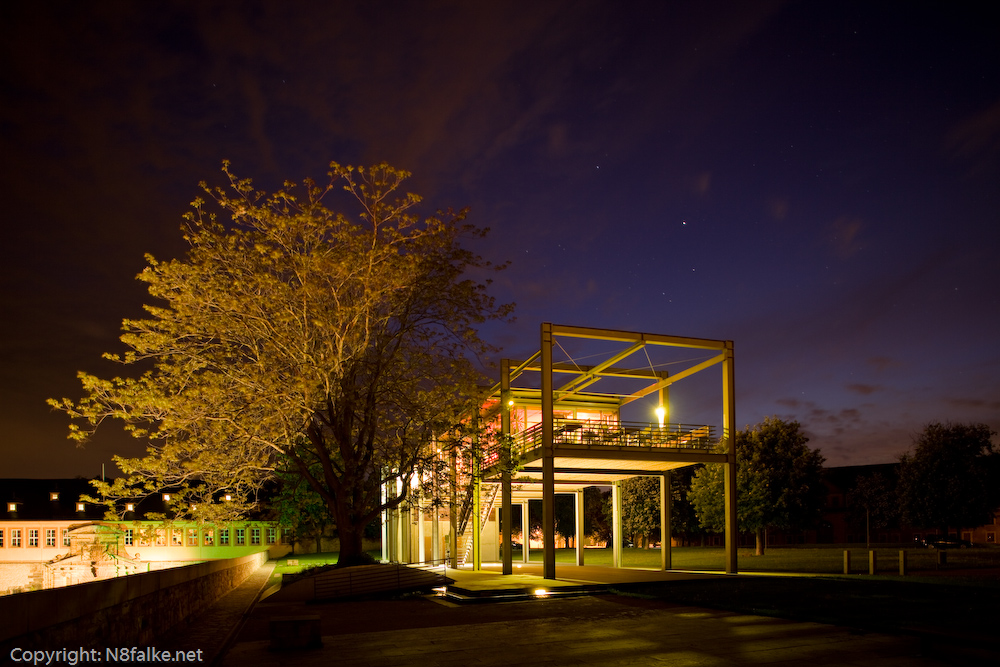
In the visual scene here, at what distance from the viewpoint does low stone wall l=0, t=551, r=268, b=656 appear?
5.61 m

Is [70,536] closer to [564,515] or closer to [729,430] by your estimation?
[564,515]

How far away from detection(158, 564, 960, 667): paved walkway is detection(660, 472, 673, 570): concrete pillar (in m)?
9.74

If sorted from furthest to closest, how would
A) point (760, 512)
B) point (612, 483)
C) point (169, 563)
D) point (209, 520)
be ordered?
point (169, 563)
point (760, 512)
point (612, 483)
point (209, 520)

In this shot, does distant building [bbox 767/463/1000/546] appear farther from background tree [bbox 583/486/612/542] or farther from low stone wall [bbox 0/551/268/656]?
low stone wall [bbox 0/551/268/656]

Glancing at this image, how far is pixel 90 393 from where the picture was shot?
701 inches

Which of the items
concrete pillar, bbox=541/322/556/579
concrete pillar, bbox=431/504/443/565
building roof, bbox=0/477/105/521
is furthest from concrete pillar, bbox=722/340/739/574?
building roof, bbox=0/477/105/521

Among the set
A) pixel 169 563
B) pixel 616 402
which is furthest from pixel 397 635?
pixel 169 563

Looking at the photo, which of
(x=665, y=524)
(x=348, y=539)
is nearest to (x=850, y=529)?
(x=665, y=524)

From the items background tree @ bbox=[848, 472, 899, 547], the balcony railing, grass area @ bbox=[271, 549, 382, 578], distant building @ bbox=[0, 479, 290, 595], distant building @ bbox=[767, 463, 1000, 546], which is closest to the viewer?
the balcony railing

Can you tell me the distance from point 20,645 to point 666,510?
22161mm

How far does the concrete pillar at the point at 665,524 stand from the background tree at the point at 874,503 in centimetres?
3598

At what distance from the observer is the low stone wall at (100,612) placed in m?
5.61

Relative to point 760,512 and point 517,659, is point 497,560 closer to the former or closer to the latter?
point 760,512

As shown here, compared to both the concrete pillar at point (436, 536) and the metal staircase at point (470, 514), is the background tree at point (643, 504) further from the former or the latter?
the concrete pillar at point (436, 536)
